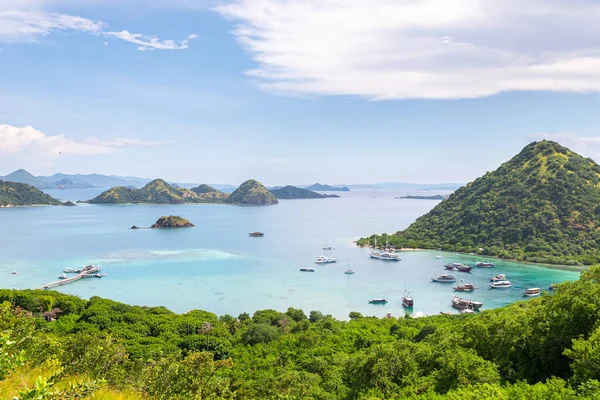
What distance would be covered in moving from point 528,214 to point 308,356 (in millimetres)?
64813

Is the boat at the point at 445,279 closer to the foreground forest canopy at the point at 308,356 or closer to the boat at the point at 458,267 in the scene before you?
the boat at the point at 458,267

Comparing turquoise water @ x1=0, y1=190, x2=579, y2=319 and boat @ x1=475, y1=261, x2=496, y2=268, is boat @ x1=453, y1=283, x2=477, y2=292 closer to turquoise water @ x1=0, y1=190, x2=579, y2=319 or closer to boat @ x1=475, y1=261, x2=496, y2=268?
turquoise water @ x1=0, y1=190, x2=579, y2=319

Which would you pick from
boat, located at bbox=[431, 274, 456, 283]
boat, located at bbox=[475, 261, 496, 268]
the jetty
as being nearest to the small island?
the jetty

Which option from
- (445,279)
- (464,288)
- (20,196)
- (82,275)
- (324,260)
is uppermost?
(20,196)

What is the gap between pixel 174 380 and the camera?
9.05 m

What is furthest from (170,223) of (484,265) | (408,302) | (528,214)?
(528,214)

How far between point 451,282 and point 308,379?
39.9 m

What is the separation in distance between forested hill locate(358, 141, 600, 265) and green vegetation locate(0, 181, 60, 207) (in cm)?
15800

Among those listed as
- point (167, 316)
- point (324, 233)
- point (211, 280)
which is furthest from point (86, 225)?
point (167, 316)

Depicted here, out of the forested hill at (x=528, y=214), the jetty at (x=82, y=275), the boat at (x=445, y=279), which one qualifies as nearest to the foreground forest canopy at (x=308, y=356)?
the jetty at (x=82, y=275)

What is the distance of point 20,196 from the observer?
6919 inches

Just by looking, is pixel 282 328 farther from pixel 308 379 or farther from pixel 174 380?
pixel 174 380

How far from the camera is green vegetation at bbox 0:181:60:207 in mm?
168488

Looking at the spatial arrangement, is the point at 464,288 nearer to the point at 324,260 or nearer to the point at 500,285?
the point at 500,285
